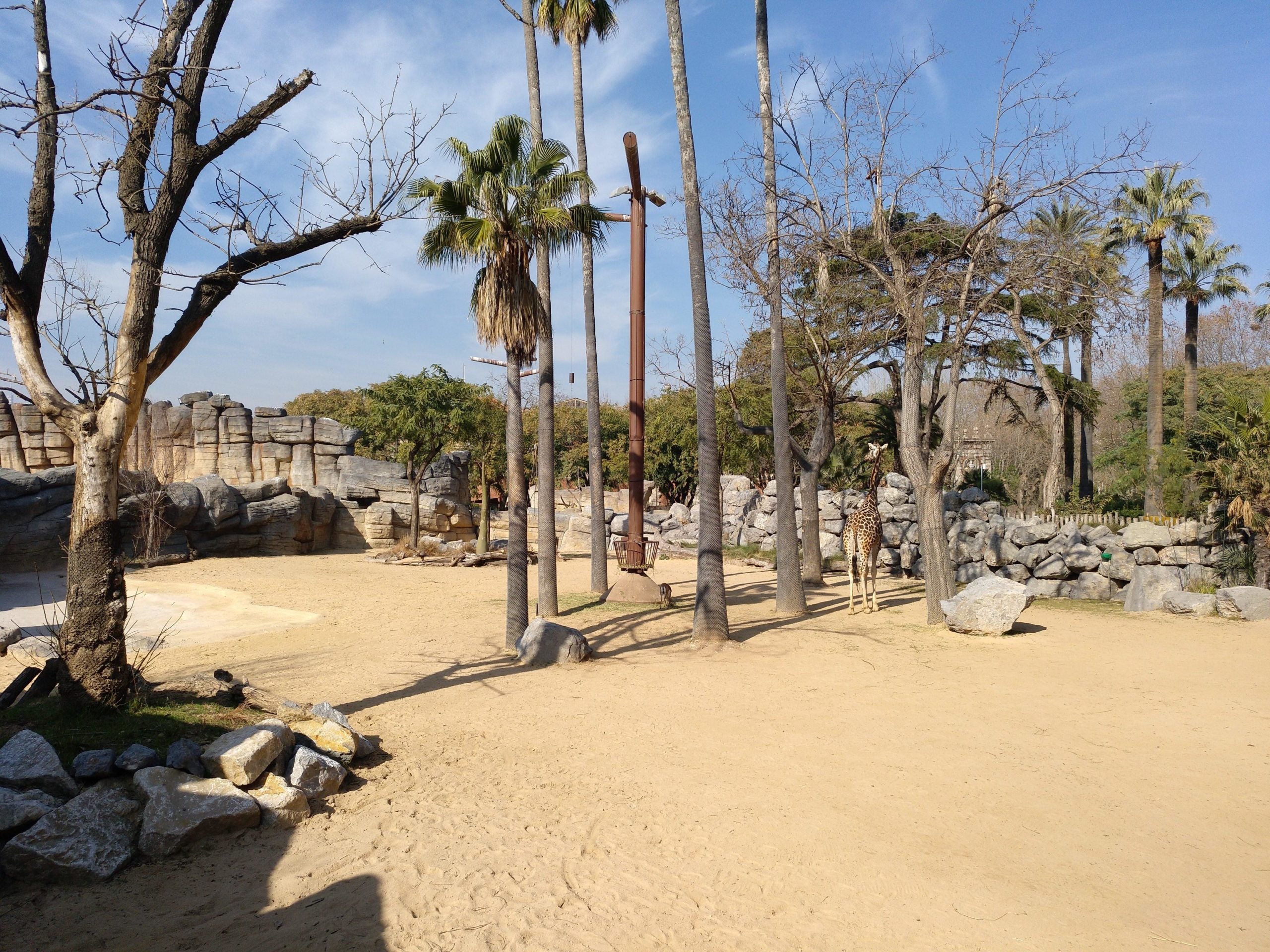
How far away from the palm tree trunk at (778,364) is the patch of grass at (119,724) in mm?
8981

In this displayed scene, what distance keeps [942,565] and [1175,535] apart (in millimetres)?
6617

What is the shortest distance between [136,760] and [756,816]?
4062mm

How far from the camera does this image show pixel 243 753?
17.2ft

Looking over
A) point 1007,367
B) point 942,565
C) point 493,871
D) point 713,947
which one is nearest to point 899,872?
point 713,947

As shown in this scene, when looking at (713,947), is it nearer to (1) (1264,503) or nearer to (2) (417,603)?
(2) (417,603)

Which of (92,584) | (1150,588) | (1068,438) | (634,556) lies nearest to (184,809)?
(92,584)

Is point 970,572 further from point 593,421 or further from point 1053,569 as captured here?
point 593,421

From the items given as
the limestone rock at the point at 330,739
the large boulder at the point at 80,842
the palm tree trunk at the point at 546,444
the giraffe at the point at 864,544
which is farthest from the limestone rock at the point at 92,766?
the giraffe at the point at 864,544

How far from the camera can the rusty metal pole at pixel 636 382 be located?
47.6 ft

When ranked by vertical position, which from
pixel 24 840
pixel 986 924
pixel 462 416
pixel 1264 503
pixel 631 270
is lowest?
pixel 986 924

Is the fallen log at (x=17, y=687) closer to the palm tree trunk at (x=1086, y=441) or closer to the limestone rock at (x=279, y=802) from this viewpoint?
the limestone rock at (x=279, y=802)

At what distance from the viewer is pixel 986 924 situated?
414 centimetres

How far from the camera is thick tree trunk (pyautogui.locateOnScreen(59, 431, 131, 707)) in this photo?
586cm

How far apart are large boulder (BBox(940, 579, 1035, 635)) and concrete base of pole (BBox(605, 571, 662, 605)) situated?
5.07m
